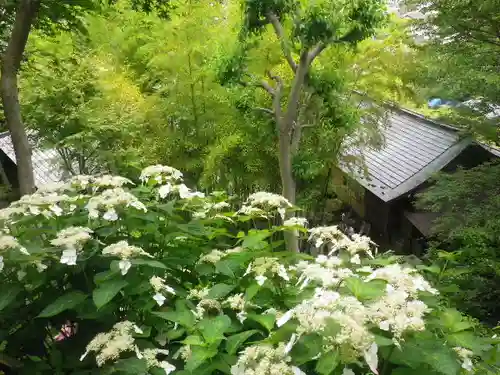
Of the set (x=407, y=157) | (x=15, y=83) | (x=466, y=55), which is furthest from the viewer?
(x=407, y=157)

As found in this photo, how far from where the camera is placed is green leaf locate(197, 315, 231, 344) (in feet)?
4.35

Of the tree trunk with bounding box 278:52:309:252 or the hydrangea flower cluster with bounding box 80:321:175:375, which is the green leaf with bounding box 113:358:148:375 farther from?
the tree trunk with bounding box 278:52:309:252

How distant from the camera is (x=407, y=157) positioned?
8.30 m

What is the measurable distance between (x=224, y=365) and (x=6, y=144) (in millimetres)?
10335

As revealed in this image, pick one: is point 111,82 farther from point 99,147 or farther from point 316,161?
point 316,161

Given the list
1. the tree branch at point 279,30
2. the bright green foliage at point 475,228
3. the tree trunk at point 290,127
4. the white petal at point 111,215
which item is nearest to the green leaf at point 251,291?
the white petal at point 111,215

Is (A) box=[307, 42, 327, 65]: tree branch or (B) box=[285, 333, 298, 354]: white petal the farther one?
(A) box=[307, 42, 327, 65]: tree branch

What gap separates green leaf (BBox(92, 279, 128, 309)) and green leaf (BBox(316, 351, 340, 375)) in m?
0.66

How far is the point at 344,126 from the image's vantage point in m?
5.91

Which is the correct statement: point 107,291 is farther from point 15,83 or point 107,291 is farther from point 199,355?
point 15,83

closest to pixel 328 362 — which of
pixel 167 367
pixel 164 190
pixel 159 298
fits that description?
pixel 167 367

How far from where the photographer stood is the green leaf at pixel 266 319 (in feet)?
4.31

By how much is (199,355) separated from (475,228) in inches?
167

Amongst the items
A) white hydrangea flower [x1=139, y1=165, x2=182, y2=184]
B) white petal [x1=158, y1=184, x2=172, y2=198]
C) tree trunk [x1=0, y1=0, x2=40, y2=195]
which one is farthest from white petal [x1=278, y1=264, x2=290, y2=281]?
tree trunk [x1=0, y1=0, x2=40, y2=195]
